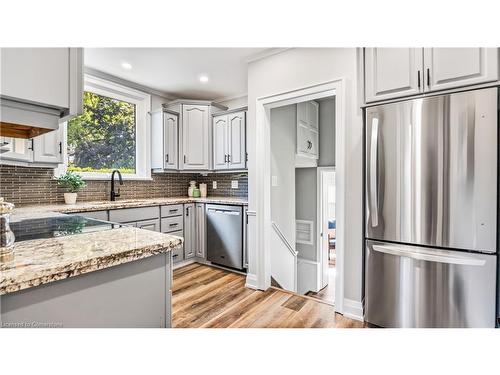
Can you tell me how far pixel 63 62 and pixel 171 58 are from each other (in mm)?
2264

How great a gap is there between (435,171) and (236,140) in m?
2.40

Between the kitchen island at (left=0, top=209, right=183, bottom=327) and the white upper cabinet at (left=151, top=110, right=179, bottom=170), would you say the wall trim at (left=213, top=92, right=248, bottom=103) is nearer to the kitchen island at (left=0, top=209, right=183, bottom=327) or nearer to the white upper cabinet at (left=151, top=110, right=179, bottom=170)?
the white upper cabinet at (left=151, top=110, right=179, bottom=170)

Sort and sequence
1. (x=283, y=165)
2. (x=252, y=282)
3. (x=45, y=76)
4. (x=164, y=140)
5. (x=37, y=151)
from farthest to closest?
(x=164, y=140) < (x=283, y=165) < (x=252, y=282) < (x=37, y=151) < (x=45, y=76)

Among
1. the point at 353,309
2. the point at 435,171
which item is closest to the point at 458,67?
the point at 435,171

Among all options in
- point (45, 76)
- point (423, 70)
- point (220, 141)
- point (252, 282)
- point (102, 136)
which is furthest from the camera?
point (220, 141)

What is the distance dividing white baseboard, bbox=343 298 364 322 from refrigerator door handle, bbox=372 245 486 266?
0.54 meters

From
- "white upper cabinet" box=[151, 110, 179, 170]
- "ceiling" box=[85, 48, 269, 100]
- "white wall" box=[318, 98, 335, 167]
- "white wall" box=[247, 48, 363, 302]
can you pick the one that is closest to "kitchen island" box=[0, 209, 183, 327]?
"white wall" box=[247, 48, 363, 302]

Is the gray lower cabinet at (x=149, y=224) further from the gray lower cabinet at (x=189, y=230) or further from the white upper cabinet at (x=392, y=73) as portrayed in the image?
the white upper cabinet at (x=392, y=73)

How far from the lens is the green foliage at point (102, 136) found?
3166mm

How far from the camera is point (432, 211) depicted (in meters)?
1.68

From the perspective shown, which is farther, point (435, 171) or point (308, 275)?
point (308, 275)

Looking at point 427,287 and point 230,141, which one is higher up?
point 230,141

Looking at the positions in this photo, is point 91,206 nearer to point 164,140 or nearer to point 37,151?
point 37,151
